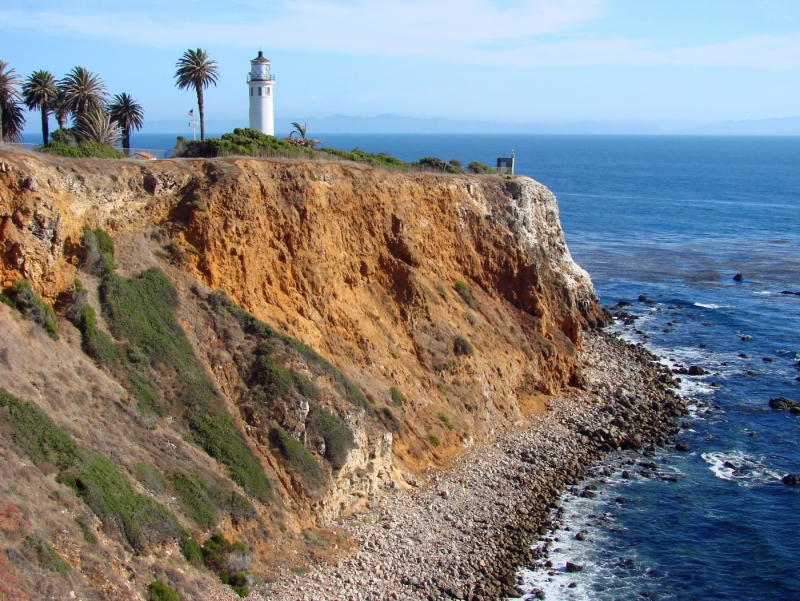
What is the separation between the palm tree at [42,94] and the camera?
45375 mm

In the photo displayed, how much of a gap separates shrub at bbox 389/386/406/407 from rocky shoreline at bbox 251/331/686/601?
4.25 m

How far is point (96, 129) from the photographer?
1660 inches

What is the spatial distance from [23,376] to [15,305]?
3419mm

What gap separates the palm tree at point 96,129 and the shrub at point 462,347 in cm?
2249

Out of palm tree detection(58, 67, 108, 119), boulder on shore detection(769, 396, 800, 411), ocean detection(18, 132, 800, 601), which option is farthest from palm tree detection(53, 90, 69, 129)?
boulder on shore detection(769, 396, 800, 411)

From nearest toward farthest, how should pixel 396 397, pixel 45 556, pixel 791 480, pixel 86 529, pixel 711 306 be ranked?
pixel 45 556, pixel 86 529, pixel 791 480, pixel 396 397, pixel 711 306

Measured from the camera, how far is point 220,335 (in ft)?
114

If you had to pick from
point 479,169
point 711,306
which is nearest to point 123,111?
point 479,169

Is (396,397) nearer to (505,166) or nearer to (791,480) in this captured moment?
(791,480)

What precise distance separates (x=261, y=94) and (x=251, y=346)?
80.4 ft

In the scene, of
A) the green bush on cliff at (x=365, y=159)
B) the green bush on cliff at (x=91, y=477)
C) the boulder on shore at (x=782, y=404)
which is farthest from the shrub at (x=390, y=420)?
the boulder on shore at (x=782, y=404)

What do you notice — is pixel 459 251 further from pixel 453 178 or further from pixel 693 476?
pixel 693 476

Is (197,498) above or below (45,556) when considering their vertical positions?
below

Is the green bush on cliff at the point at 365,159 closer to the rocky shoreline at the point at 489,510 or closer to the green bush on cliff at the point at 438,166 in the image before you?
the green bush on cliff at the point at 438,166
